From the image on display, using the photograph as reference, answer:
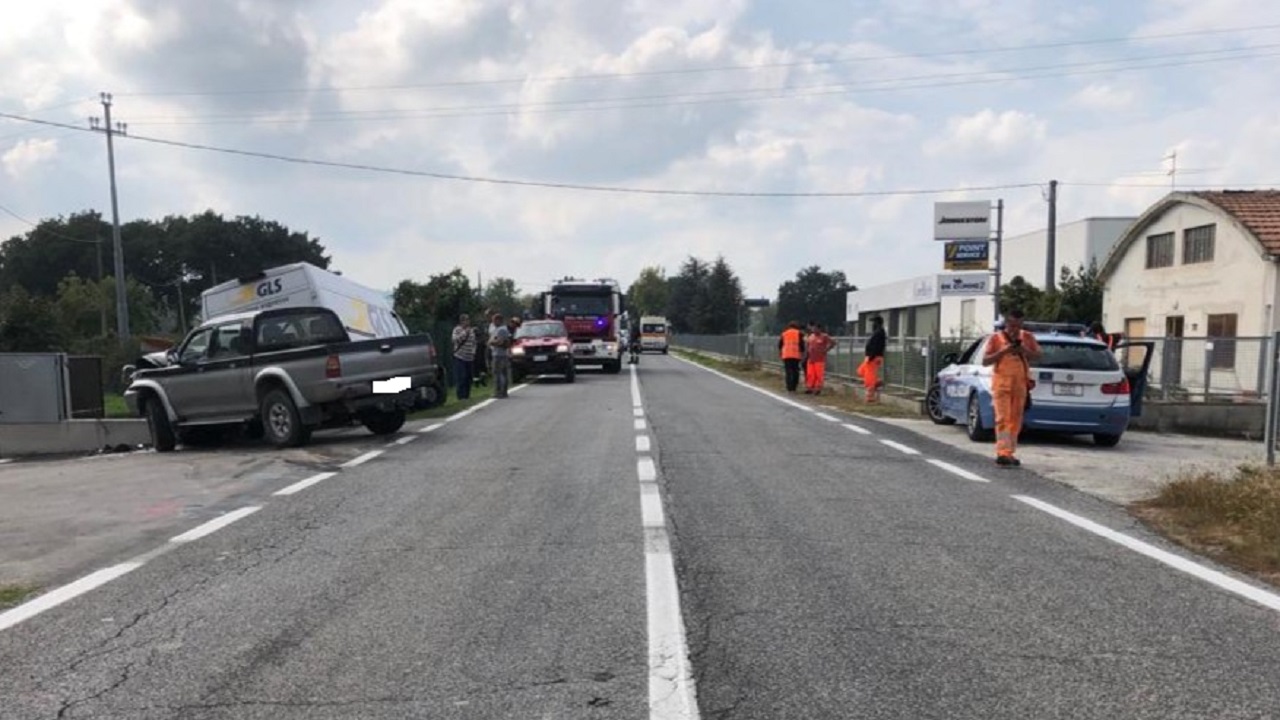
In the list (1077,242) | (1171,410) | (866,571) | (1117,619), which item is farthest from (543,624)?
(1077,242)

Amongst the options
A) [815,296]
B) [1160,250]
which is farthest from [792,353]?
[815,296]

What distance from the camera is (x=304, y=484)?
9.73 metres

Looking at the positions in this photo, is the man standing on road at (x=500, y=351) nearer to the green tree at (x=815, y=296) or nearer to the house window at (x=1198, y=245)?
the house window at (x=1198, y=245)

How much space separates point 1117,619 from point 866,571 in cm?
142

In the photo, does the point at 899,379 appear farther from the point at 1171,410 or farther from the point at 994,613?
the point at 994,613

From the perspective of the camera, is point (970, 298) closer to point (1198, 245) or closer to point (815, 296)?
point (1198, 245)

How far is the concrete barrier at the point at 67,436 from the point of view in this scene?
17.2 meters

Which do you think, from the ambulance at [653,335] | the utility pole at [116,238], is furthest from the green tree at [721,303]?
the utility pole at [116,238]

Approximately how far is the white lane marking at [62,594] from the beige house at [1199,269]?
86.6 ft

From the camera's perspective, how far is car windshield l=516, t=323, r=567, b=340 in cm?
2866

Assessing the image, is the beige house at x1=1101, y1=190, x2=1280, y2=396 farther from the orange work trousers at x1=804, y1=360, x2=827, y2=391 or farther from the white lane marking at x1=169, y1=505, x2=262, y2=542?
the white lane marking at x1=169, y1=505, x2=262, y2=542

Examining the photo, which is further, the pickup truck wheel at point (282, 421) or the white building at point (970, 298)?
the white building at point (970, 298)

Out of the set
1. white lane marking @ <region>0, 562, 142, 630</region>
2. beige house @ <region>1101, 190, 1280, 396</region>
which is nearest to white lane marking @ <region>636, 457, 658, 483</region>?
white lane marking @ <region>0, 562, 142, 630</region>

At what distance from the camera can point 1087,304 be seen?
1646 inches
